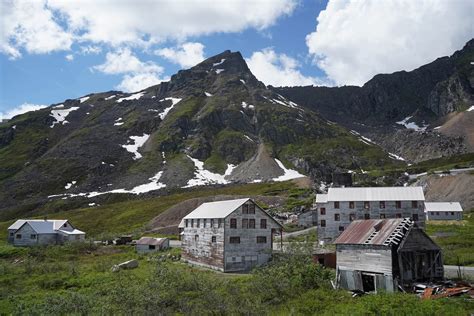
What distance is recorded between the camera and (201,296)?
109ft

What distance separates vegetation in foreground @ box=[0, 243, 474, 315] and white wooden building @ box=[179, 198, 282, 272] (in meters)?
8.94

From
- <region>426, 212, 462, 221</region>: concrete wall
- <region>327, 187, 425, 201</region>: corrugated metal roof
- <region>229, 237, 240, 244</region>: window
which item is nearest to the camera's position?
<region>229, 237, 240, 244</region>: window

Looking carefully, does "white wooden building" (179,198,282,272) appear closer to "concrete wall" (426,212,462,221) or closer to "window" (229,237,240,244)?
"window" (229,237,240,244)

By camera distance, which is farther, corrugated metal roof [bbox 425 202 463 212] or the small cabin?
corrugated metal roof [bbox 425 202 463 212]

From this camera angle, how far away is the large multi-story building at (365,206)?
7644 centimetres

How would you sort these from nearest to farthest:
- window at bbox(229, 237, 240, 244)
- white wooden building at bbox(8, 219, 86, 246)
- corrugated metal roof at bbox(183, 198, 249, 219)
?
window at bbox(229, 237, 240, 244)
corrugated metal roof at bbox(183, 198, 249, 219)
white wooden building at bbox(8, 219, 86, 246)

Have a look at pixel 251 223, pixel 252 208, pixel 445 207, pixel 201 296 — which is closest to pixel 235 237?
pixel 251 223

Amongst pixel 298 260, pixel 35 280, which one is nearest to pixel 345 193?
pixel 298 260

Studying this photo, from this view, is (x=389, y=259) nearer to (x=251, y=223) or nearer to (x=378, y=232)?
(x=378, y=232)

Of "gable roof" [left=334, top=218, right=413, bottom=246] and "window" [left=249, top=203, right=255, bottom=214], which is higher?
"window" [left=249, top=203, right=255, bottom=214]

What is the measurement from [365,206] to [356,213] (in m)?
2.09

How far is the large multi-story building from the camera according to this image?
76438mm

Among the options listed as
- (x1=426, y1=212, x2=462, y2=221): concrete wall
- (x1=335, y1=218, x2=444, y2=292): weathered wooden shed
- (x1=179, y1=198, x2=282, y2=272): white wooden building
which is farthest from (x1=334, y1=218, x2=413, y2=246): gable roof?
(x1=426, y1=212, x2=462, y2=221): concrete wall

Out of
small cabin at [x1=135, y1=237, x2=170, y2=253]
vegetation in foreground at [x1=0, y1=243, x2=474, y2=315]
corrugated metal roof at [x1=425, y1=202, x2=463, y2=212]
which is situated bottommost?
vegetation in foreground at [x1=0, y1=243, x2=474, y2=315]
